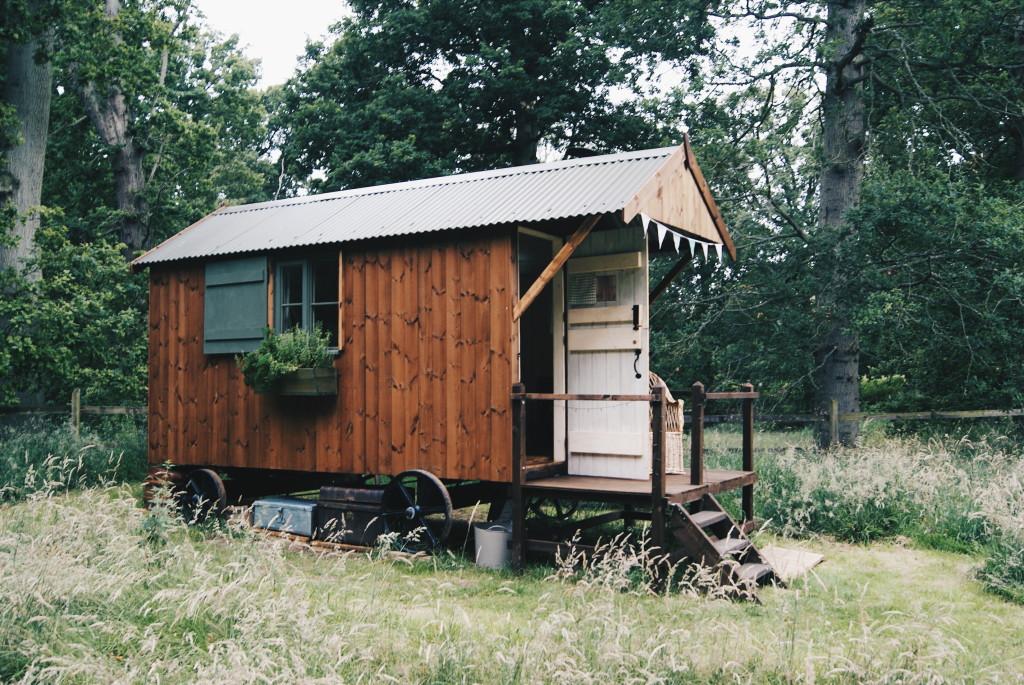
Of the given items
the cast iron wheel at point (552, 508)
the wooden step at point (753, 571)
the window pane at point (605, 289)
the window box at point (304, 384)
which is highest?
the window pane at point (605, 289)

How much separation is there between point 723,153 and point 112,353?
10628mm

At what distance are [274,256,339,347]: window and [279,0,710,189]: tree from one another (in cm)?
959

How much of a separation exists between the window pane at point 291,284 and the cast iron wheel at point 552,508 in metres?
3.45

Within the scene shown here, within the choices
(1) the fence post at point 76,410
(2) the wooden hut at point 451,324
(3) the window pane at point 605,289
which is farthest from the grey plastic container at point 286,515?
(1) the fence post at point 76,410

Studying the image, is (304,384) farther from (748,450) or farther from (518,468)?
(748,450)

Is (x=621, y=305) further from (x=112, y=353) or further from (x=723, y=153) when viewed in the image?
A: (x=112, y=353)

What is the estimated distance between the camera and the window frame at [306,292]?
8.63 metres

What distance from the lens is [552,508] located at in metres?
11.1

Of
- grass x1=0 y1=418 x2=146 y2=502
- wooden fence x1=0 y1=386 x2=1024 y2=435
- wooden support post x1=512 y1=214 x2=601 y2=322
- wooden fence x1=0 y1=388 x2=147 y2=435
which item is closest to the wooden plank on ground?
wooden fence x1=0 y1=386 x2=1024 y2=435

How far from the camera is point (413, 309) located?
26.6 feet

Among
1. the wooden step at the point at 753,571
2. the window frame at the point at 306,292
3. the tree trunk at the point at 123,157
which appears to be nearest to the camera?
the wooden step at the point at 753,571

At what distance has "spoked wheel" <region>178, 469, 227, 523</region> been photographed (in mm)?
9383

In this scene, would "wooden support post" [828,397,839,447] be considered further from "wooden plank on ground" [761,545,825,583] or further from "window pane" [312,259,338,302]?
"window pane" [312,259,338,302]

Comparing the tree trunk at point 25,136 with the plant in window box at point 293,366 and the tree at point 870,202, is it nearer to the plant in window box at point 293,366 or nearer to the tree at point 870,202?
the plant in window box at point 293,366
